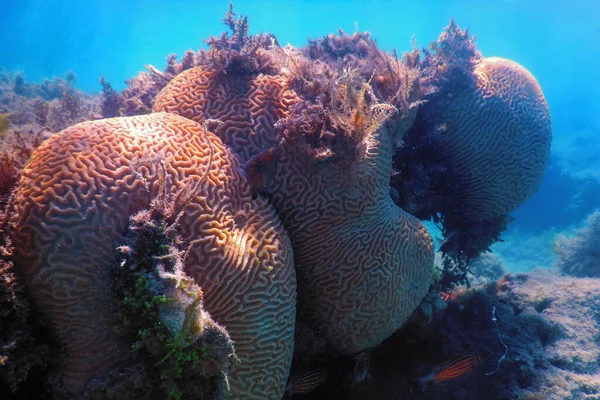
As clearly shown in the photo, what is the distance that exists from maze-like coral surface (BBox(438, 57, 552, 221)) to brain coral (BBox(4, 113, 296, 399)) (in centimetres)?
425

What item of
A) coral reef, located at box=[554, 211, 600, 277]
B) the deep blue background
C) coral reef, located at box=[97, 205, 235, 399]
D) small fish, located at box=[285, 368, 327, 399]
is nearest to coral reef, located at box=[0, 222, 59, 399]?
coral reef, located at box=[97, 205, 235, 399]

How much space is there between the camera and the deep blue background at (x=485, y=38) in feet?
69.6

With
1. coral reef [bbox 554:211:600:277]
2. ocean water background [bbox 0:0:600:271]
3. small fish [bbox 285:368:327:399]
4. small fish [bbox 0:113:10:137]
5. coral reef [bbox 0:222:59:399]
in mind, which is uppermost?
ocean water background [bbox 0:0:600:271]

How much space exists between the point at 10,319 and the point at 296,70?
13.5 ft

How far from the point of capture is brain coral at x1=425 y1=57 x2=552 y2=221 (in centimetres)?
627

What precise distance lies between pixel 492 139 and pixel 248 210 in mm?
5092

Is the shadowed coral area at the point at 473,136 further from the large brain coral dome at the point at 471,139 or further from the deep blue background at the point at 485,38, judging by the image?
the deep blue background at the point at 485,38

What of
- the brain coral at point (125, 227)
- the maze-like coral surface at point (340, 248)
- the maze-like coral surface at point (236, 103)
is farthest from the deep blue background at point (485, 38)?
the brain coral at point (125, 227)

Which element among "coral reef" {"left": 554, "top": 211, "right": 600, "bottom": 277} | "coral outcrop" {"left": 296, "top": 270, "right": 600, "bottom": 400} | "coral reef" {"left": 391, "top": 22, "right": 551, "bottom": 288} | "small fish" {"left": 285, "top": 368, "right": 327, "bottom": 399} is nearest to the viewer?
"small fish" {"left": 285, "top": 368, "right": 327, "bottom": 399}

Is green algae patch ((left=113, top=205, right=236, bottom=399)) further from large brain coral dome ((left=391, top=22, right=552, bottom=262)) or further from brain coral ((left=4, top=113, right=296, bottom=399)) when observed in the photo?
large brain coral dome ((left=391, top=22, right=552, bottom=262))

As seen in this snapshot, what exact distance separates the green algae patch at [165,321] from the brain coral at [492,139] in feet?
17.0

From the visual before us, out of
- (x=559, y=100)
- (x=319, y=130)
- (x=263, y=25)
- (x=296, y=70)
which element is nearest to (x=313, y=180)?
(x=319, y=130)

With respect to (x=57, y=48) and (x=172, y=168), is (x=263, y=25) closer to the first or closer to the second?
(x=57, y=48)

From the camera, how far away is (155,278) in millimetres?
2824
